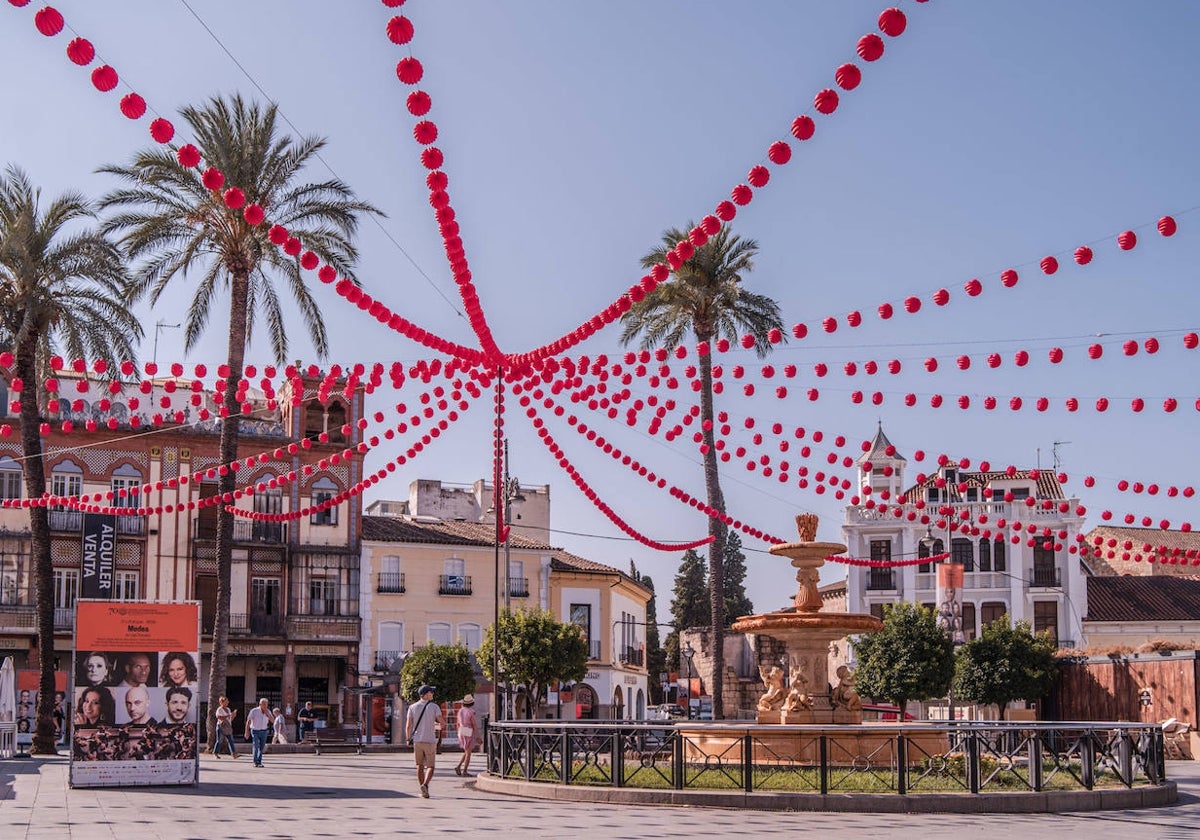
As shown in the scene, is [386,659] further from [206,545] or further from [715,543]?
[715,543]

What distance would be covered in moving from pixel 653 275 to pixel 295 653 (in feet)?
131

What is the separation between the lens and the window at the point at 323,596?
Result: 54875 mm

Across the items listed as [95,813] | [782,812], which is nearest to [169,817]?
[95,813]

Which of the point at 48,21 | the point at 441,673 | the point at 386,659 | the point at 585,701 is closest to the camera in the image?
the point at 48,21

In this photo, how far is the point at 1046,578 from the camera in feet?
199

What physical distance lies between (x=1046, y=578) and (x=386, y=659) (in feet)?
90.3

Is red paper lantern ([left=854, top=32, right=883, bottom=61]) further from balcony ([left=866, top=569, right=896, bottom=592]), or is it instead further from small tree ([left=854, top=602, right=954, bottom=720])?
balcony ([left=866, top=569, right=896, bottom=592])

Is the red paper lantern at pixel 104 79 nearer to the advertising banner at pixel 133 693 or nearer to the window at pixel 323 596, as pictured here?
the advertising banner at pixel 133 693

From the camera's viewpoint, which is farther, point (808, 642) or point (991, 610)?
point (991, 610)

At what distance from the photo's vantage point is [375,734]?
53.7 m

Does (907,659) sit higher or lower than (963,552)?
lower

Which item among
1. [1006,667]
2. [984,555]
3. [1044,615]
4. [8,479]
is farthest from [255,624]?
[1044,615]

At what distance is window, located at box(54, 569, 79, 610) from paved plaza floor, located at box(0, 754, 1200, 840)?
1208 inches

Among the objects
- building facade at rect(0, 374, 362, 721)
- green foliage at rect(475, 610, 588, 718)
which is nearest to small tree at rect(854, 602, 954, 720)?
green foliage at rect(475, 610, 588, 718)
